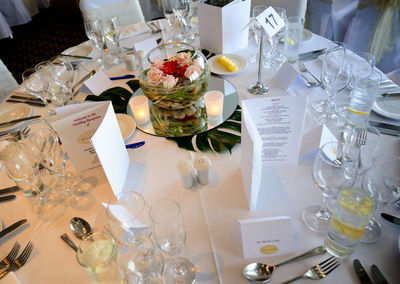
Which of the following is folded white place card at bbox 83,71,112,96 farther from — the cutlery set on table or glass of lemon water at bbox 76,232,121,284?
glass of lemon water at bbox 76,232,121,284

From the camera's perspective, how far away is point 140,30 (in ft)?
6.69

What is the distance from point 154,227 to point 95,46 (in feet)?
4.72

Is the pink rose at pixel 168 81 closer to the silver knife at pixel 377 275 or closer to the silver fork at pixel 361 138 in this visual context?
the silver fork at pixel 361 138

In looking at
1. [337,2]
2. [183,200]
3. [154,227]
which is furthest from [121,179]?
[337,2]

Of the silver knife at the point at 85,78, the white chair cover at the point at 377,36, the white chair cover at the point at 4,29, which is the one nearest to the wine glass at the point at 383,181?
the silver knife at the point at 85,78

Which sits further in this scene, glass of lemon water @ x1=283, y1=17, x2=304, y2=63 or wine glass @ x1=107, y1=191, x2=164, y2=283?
glass of lemon water @ x1=283, y1=17, x2=304, y2=63

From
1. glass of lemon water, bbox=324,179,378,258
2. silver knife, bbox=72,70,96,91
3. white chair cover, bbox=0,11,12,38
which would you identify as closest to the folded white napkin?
silver knife, bbox=72,70,96,91

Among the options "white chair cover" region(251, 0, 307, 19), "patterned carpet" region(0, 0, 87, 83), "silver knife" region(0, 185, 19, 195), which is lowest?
"patterned carpet" region(0, 0, 87, 83)

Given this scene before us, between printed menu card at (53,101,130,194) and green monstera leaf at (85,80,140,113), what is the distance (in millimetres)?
422

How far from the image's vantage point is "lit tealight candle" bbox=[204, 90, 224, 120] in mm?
1296

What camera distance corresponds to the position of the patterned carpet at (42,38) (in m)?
3.73

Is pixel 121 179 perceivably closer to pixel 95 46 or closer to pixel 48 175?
pixel 48 175

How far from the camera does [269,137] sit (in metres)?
1.04

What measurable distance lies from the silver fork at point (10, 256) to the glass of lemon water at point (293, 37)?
4.90ft
